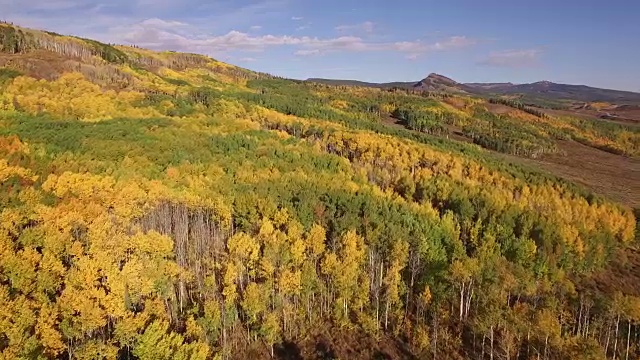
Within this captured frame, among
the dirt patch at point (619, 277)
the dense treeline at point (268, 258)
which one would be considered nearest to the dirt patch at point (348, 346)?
the dense treeline at point (268, 258)

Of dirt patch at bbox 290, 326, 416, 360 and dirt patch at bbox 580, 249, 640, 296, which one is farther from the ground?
dirt patch at bbox 580, 249, 640, 296

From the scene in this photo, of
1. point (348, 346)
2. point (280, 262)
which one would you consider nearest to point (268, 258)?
point (280, 262)

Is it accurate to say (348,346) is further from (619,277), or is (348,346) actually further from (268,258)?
(619,277)

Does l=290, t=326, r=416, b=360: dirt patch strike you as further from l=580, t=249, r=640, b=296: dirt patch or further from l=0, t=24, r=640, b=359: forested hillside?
l=580, t=249, r=640, b=296: dirt patch

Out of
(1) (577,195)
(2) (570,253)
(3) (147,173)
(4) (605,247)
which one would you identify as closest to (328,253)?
(3) (147,173)

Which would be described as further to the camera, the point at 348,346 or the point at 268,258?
the point at 268,258

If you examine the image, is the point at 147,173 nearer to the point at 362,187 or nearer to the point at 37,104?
the point at 362,187

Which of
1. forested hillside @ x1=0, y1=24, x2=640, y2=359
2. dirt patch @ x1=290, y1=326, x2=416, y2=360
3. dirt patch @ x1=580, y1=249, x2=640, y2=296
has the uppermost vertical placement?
forested hillside @ x1=0, y1=24, x2=640, y2=359

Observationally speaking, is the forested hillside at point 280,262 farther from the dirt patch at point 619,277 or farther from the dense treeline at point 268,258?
the dirt patch at point 619,277

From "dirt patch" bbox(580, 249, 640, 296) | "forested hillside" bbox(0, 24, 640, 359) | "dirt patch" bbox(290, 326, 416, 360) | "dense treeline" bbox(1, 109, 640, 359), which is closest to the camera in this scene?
"forested hillside" bbox(0, 24, 640, 359)

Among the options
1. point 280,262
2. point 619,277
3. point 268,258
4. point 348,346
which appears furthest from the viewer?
point 619,277

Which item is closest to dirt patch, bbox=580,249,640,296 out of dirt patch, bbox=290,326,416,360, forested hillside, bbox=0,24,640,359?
forested hillside, bbox=0,24,640,359
